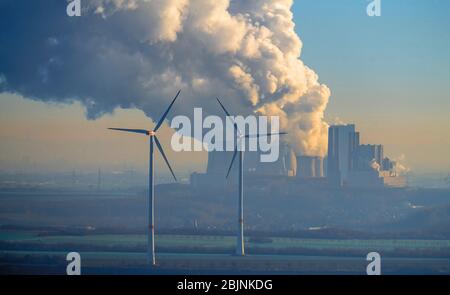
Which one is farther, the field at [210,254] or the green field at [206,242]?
the green field at [206,242]

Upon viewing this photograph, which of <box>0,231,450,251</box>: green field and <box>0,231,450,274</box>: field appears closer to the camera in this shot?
<box>0,231,450,274</box>: field

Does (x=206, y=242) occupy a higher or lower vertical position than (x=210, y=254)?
higher

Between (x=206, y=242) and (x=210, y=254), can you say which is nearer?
(x=210, y=254)

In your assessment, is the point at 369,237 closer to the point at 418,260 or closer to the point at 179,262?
the point at 418,260
